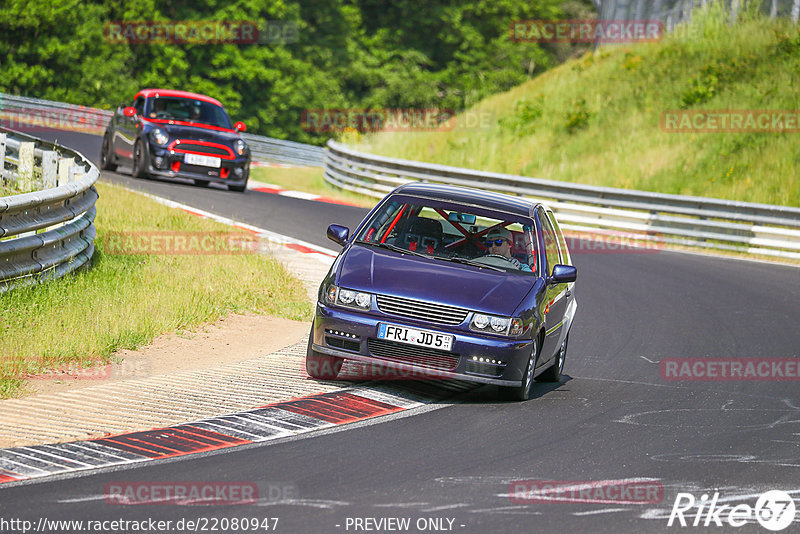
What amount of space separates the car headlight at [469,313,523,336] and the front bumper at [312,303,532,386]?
47 mm

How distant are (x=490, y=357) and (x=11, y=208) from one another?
14.5ft

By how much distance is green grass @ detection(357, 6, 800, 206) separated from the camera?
93.3 ft

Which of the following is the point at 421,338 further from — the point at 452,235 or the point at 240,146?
the point at 240,146

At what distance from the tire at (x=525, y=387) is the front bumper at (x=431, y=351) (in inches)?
9.6

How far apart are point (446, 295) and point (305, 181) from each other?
90.0 feet

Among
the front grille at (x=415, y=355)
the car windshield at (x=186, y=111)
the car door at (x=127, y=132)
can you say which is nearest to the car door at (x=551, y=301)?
the front grille at (x=415, y=355)

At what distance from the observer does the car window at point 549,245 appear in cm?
984

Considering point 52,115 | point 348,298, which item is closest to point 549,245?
point 348,298

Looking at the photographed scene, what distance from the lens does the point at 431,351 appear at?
8570 millimetres

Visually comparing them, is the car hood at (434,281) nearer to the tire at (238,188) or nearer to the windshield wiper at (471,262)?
the windshield wiper at (471,262)

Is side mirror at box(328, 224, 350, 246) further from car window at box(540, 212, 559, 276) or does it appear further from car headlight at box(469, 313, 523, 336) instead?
car window at box(540, 212, 559, 276)

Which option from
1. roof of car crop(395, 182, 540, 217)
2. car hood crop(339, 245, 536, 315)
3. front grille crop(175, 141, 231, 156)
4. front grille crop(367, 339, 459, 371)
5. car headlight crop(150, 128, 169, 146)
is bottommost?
front grille crop(175, 141, 231, 156)

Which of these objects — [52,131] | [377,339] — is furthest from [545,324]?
[52,131]

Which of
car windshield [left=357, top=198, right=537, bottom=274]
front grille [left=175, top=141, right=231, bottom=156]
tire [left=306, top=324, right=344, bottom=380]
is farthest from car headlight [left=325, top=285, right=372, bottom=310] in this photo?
front grille [left=175, top=141, right=231, bottom=156]
